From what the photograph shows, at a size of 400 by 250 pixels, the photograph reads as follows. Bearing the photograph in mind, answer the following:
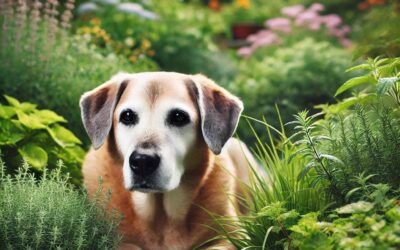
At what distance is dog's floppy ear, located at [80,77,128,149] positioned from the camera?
3943 millimetres

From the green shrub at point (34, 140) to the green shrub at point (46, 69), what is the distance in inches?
28.8

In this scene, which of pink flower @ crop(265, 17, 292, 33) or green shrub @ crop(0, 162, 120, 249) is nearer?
green shrub @ crop(0, 162, 120, 249)

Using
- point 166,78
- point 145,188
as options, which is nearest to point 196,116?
point 166,78

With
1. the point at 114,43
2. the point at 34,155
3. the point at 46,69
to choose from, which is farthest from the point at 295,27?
the point at 34,155

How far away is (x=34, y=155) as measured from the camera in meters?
4.47

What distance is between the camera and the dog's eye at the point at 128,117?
151 inches

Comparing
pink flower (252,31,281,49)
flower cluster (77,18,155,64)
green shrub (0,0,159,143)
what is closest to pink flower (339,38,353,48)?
pink flower (252,31,281,49)

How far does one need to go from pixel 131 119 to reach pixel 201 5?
1198 centimetres

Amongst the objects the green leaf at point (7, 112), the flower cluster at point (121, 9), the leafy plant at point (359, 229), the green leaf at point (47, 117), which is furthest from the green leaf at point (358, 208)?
the flower cluster at point (121, 9)

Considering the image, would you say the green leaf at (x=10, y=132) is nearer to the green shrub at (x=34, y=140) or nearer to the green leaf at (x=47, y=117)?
the green shrub at (x=34, y=140)

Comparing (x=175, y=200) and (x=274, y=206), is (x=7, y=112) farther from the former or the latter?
(x=274, y=206)

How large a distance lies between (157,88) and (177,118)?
22 centimetres

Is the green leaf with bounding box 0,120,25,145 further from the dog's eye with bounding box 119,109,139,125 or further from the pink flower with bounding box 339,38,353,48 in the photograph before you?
the pink flower with bounding box 339,38,353,48

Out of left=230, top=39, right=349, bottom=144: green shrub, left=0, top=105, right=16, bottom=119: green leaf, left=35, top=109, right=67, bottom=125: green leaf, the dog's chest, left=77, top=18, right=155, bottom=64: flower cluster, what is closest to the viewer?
the dog's chest
